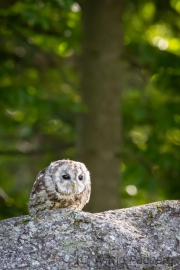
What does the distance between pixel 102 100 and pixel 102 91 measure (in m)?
0.12

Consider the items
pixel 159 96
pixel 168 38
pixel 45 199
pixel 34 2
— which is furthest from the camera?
pixel 168 38

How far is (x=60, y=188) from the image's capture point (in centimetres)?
543

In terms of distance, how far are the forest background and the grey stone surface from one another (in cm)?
362

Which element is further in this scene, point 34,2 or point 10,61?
point 10,61

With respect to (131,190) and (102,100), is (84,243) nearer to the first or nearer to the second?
(102,100)

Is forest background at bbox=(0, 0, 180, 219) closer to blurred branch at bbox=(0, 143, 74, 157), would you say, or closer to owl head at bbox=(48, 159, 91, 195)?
blurred branch at bbox=(0, 143, 74, 157)

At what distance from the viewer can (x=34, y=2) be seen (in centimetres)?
679

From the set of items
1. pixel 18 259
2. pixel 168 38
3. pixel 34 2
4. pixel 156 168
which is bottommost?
pixel 18 259

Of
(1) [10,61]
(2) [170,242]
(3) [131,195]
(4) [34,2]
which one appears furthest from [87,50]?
(2) [170,242]

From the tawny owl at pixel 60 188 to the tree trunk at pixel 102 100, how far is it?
2496 mm

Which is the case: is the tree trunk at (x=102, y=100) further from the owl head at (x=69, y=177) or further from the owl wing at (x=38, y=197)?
the owl wing at (x=38, y=197)

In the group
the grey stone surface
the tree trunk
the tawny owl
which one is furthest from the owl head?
the tree trunk

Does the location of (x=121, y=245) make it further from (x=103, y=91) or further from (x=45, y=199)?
(x=103, y=91)

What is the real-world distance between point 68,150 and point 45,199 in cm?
440
